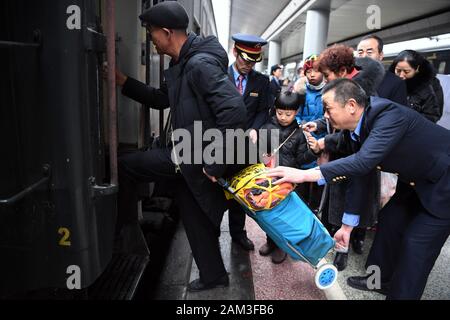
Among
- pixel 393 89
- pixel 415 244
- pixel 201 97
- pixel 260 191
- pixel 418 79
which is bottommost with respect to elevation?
pixel 415 244

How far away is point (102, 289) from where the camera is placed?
2.11 meters

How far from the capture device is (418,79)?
11.1 feet

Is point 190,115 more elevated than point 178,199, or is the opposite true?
point 190,115

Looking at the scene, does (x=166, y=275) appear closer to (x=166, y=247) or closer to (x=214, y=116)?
(x=166, y=247)

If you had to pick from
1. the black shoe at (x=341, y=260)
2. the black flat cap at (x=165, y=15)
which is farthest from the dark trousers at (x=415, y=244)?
the black flat cap at (x=165, y=15)

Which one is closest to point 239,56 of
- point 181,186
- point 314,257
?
point 181,186

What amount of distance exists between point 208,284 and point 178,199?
632 millimetres

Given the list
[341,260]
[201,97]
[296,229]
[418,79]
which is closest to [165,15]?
[201,97]

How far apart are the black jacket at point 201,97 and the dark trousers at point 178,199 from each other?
131 mm

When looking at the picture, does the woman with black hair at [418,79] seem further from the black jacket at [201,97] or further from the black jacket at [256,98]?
the black jacket at [201,97]

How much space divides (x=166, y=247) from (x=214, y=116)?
1662mm

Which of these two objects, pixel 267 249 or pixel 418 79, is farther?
pixel 418 79

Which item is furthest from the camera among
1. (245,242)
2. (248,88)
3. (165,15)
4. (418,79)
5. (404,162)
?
(418,79)

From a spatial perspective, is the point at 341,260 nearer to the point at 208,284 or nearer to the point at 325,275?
the point at 325,275
